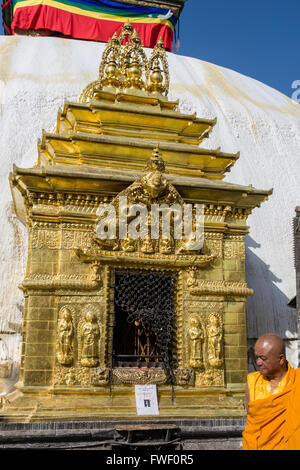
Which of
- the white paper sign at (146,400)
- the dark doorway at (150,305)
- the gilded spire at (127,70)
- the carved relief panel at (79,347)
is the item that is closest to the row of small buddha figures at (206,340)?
the dark doorway at (150,305)

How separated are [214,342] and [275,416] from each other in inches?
141

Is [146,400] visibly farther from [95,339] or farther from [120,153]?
[120,153]

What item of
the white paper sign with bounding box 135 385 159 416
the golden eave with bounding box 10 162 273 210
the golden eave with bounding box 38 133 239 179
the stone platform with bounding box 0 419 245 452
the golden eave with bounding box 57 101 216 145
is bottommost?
the stone platform with bounding box 0 419 245 452

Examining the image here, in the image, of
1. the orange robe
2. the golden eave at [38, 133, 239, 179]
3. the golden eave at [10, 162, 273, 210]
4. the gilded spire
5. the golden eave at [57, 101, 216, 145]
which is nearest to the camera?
the orange robe

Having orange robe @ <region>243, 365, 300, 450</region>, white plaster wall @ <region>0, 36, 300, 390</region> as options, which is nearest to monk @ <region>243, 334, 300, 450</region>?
orange robe @ <region>243, 365, 300, 450</region>

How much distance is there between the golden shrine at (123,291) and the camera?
680cm

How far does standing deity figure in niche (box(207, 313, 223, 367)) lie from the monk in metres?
3.34

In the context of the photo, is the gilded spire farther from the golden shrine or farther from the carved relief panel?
the carved relief panel

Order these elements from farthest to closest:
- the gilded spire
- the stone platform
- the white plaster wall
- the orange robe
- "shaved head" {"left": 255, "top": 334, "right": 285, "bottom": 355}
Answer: the white plaster wall < the gilded spire < the stone platform < "shaved head" {"left": 255, "top": 334, "right": 285, "bottom": 355} < the orange robe

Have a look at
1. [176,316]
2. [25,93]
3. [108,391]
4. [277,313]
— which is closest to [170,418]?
[108,391]

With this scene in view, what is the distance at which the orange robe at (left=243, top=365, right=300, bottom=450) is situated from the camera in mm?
3625

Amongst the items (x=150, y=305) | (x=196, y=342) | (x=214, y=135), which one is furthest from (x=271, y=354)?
(x=214, y=135)

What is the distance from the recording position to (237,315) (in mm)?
Result: 7633

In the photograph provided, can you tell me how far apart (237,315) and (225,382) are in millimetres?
1044
